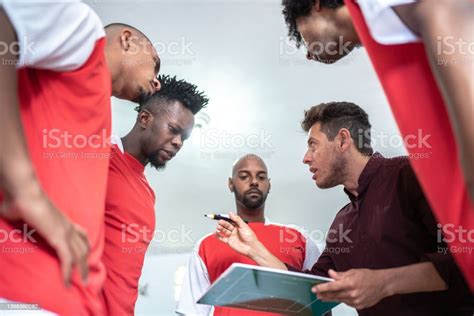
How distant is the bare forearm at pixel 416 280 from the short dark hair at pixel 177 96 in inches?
44.0

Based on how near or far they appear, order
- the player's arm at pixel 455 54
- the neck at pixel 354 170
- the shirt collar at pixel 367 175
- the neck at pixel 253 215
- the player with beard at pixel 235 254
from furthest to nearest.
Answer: the neck at pixel 253 215
the player with beard at pixel 235 254
the neck at pixel 354 170
the shirt collar at pixel 367 175
the player's arm at pixel 455 54

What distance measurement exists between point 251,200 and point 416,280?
1339 millimetres

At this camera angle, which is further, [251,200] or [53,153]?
→ [251,200]

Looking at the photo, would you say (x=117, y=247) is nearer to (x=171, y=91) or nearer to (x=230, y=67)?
(x=171, y=91)

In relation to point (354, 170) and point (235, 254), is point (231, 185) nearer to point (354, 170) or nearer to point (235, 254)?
point (235, 254)

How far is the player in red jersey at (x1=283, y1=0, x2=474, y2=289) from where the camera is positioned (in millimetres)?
531

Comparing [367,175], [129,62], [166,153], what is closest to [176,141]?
[166,153]

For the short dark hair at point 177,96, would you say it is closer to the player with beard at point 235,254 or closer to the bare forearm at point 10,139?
the player with beard at point 235,254

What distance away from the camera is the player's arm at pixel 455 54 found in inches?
20.7

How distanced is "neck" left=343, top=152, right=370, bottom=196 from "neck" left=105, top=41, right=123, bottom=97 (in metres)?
0.90

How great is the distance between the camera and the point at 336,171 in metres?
1.81

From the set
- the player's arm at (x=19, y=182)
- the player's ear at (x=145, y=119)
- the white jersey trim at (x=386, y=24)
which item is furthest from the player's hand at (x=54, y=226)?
the player's ear at (x=145, y=119)

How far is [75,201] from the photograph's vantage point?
63cm

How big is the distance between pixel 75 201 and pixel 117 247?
812mm
